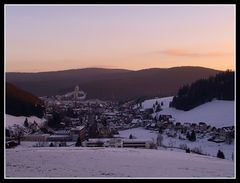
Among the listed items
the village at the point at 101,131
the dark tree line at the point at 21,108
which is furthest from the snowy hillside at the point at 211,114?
the dark tree line at the point at 21,108

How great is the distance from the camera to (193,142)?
123 feet

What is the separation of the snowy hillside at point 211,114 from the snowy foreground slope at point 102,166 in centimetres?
4220

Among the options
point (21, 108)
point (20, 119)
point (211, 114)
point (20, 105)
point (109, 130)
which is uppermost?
point (20, 105)

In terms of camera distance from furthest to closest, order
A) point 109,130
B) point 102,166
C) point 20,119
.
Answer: point 109,130 < point 20,119 < point 102,166

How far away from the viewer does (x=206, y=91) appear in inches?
2643

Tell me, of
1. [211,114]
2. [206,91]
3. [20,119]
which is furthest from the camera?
[206,91]

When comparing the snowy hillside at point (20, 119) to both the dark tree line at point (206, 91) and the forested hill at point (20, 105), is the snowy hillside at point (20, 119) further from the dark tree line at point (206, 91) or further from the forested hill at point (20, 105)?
the dark tree line at point (206, 91)

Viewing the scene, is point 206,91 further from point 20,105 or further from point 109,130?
point 20,105

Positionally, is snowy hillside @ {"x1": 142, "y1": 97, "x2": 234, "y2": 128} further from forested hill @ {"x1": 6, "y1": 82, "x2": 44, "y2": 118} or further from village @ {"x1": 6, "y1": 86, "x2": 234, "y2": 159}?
forested hill @ {"x1": 6, "y1": 82, "x2": 44, "y2": 118}

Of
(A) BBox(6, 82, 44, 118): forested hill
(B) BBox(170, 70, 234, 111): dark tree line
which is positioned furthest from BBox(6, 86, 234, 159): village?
(B) BBox(170, 70, 234, 111): dark tree line

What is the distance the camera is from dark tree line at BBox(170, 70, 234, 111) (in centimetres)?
6506

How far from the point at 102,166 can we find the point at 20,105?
112ft

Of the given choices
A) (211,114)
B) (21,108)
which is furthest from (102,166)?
(211,114)

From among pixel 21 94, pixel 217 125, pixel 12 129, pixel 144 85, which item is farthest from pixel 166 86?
pixel 12 129
